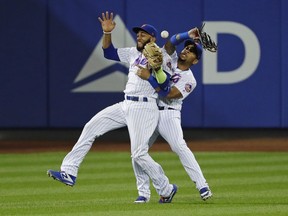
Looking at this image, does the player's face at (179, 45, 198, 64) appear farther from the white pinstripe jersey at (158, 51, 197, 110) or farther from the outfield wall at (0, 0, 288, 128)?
the outfield wall at (0, 0, 288, 128)

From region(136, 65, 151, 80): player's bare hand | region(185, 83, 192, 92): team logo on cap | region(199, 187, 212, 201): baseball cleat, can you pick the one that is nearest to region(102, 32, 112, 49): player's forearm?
region(136, 65, 151, 80): player's bare hand

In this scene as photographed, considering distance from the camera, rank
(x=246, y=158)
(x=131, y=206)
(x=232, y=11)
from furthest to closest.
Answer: (x=232, y=11) → (x=246, y=158) → (x=131, y=206)

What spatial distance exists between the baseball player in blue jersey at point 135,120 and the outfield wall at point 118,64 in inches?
341

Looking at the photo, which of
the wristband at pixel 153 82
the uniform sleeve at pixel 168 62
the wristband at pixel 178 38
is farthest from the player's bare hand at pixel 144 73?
the wristband at pixel 178 38

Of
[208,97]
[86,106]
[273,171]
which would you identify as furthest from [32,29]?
[273,171]

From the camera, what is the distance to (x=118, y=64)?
60.2 ft

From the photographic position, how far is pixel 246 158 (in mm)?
14930

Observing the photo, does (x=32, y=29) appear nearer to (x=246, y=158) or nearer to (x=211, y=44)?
(x=246, y=158)

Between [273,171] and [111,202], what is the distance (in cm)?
388

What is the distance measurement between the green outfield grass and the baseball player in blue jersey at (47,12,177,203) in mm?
287

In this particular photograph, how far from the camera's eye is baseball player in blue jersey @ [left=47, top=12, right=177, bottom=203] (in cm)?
934

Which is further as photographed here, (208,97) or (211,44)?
(208,97)

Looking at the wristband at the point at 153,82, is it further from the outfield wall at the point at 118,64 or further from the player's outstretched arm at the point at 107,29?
the outfield wall at the point at 118,64

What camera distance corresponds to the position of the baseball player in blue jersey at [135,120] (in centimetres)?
934
